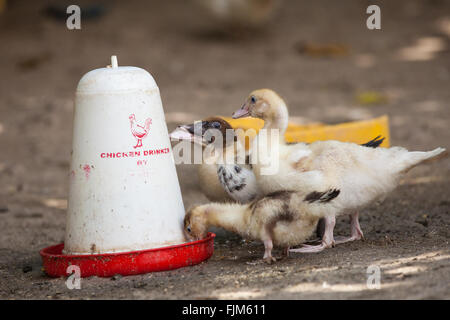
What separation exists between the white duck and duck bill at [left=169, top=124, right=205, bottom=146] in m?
0.74

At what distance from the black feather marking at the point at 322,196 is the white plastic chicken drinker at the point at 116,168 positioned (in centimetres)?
99

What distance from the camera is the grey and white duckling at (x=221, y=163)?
4.86 m

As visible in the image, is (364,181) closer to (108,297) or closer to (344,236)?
(344,236)

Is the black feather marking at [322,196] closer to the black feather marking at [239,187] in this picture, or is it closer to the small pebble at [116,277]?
the black feather marking at [239,187]

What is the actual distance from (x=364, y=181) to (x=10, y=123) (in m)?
6.47

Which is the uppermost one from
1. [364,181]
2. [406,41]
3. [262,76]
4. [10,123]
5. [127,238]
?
[406,41]

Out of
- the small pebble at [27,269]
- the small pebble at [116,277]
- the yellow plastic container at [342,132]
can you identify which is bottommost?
the small pebble at [27,269]

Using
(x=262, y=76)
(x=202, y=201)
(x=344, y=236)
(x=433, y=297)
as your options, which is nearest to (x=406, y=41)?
(x=262, y=76)

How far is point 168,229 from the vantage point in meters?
4.40

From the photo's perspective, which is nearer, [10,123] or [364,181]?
[364,181]

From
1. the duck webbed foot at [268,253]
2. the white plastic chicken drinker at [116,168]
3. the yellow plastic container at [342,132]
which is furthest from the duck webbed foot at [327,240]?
the yellow plastic container at [342,132]

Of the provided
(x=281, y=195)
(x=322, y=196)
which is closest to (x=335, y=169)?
(x=322, y=196)

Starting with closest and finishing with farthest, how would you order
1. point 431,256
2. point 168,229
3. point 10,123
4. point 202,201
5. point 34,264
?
1. point 431,256
2. point 168,229
3. point 34,264
4. point 202,201
5. point 10,123

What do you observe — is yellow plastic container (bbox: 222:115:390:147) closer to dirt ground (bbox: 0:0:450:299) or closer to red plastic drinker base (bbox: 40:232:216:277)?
dirt ground (bbox: 0:0:450:299)
